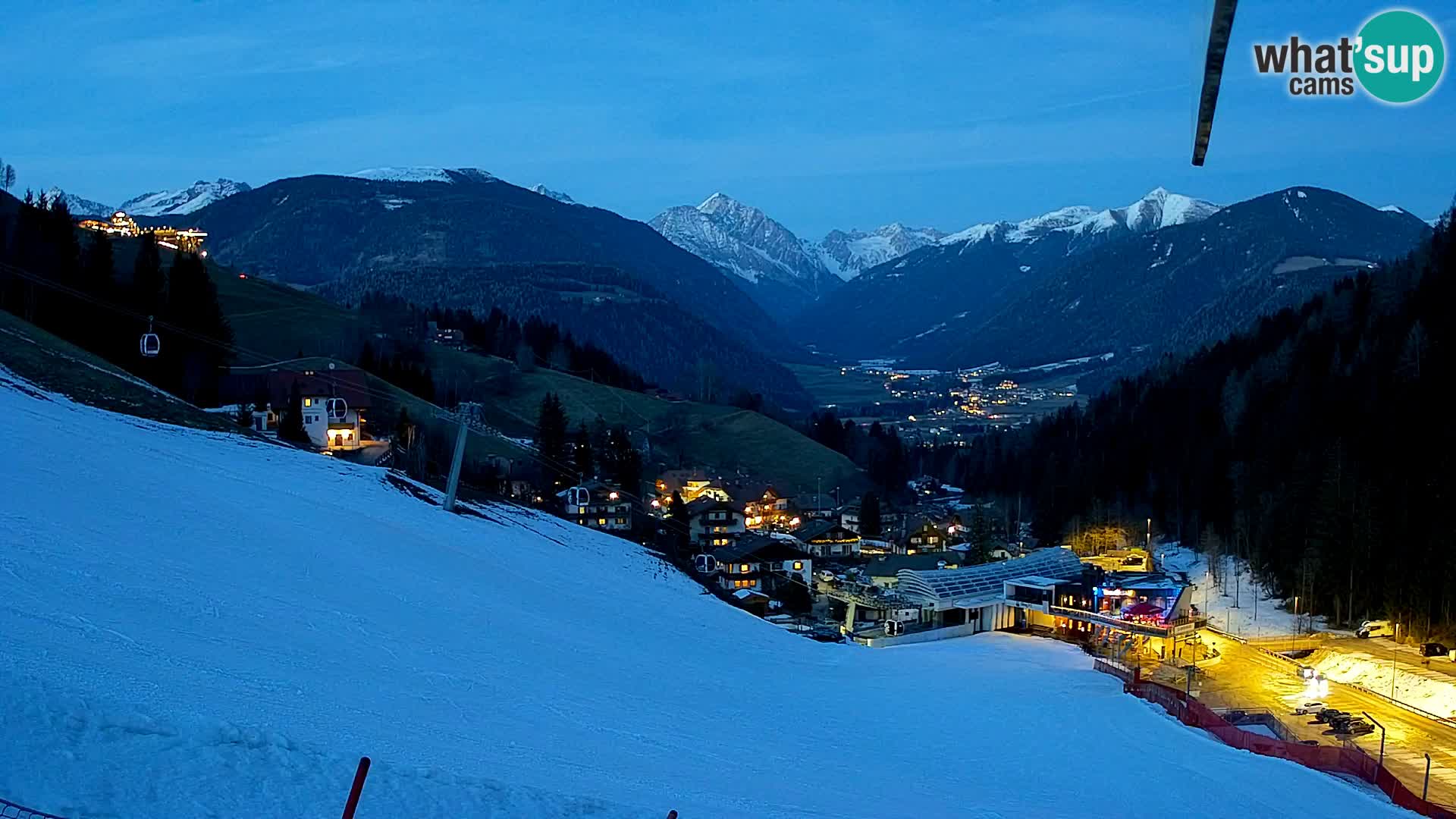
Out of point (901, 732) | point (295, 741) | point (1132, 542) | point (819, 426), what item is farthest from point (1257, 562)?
point (819, 426)

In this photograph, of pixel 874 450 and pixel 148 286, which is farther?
pixel 874 450

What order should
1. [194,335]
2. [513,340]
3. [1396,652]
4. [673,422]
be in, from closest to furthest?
[1396,652] < [194,335] < [673,422] < [513,340]

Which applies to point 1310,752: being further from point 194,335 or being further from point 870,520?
point 194,335

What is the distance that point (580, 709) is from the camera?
16.6 metres

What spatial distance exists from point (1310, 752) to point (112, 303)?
56290mm

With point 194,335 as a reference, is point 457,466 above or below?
below

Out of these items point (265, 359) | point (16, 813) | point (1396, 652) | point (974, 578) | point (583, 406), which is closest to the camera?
point (16, 813)

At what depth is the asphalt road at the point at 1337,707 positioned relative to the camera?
87.8ft

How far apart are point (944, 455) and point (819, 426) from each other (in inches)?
769

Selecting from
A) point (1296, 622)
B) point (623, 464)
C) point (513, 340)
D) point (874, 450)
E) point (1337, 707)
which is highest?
point (513, 340)

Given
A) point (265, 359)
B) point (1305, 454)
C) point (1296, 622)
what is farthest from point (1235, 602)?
point (265, 359)

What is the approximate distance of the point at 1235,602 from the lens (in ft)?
174

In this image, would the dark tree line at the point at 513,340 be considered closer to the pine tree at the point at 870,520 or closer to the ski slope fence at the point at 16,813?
the pine tree at the point at 870,520

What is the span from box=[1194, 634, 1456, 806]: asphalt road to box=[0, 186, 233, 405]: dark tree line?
4760 centimetres
